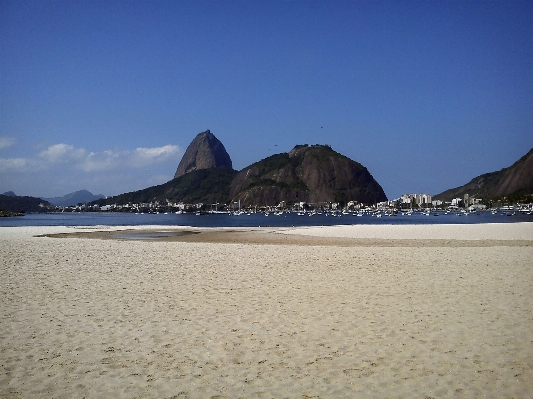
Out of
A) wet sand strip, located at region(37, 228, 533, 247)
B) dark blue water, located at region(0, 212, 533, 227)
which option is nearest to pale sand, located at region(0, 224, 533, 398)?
wet sand strip, located at region(37, 228, 533, 247)

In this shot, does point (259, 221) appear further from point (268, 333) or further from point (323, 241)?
point (268, 333)

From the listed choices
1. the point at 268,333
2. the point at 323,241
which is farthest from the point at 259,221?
the point at 268,333

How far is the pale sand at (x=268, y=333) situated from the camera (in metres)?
4.72

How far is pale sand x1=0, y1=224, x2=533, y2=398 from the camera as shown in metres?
4.72

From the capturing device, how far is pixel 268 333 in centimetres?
662

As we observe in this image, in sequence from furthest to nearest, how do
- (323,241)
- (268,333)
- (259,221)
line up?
1. (259,221)
2. (323,241)
3. (268,333)

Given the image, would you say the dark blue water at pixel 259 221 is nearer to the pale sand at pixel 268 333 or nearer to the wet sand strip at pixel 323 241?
the wet sand strip at pixel 323 241

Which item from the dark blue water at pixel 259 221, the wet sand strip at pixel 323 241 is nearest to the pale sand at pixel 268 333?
the wet sand strip at pixel 323 241

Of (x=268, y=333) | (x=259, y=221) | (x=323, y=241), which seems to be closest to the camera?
(x=268, y=333)

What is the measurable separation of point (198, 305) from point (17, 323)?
3164mm

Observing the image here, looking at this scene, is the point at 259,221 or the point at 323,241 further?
the point at 259,221

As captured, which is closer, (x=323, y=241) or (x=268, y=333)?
(x=268, y=333)

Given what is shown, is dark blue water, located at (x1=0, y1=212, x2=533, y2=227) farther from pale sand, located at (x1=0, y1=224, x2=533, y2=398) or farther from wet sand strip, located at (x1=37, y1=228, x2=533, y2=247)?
pale sand, located at (x1=0, y1=224, x2=533, y2=398)

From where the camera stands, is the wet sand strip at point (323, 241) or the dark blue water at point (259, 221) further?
the dark blue water at point (259, 221)
